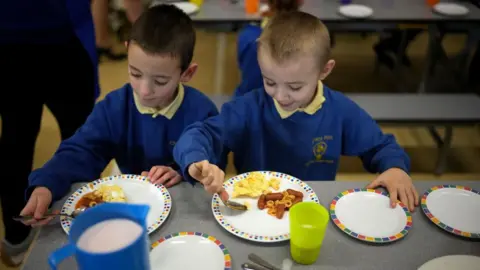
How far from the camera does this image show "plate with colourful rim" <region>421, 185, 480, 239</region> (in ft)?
3.60

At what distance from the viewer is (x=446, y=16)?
2.96m

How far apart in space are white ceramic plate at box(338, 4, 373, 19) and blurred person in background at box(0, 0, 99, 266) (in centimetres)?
172

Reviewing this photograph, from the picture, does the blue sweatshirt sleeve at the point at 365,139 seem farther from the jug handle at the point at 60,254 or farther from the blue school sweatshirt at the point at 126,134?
the jug handle at the point at 60,254

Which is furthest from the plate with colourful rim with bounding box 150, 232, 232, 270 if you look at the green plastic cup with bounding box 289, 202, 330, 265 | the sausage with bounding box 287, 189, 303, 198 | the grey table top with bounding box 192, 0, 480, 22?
the grey table top with bounding box 192, 0, 480, 22

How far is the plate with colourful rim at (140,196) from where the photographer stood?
1101 millimetres

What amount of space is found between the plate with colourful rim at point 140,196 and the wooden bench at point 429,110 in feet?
5.73

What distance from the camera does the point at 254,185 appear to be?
1232 mm

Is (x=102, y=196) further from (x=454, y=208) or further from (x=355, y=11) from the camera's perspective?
(x=355, y=11)

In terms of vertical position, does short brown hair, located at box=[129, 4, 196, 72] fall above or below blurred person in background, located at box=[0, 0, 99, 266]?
above

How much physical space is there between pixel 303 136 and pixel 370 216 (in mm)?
429

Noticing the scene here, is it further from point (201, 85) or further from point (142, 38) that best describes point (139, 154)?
point (201, 85)

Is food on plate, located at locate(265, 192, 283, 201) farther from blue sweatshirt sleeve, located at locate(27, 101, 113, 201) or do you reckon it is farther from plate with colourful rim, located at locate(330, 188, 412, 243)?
blue sweatshirt sleeve, located at locate(27, 101, 113, 201)

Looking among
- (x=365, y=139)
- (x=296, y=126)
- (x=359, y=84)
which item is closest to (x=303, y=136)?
(x=296, y=126)

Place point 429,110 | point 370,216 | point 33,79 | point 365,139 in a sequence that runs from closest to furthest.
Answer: point 370,216 → point 365,139 → point 33,79 → point 429,110
